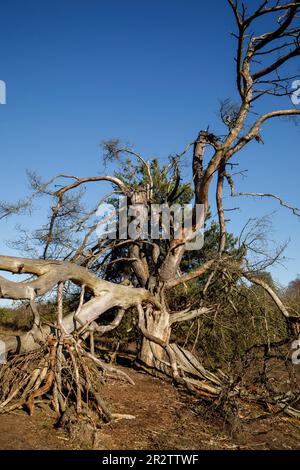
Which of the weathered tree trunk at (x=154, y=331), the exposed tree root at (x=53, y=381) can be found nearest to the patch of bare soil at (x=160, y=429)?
the exposed tree root at (x=53, y=381)

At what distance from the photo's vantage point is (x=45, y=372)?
5207 millimetres

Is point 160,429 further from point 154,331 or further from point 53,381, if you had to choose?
point 154,331

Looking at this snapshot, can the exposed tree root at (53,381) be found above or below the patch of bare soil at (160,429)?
above

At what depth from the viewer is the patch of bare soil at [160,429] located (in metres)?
4.17

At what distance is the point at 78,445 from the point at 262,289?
6.32 metres

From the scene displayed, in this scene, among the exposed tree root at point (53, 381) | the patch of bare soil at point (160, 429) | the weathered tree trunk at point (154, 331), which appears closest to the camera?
the patch of bare soil at point (160, 429)

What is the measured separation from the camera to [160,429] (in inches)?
191

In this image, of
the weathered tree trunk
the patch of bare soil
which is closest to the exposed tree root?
the patch of bare soil

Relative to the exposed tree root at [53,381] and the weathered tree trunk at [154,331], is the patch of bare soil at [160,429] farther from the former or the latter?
the weathered tree trunk at [154,331]

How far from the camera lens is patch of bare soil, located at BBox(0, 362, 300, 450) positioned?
417 centimetres

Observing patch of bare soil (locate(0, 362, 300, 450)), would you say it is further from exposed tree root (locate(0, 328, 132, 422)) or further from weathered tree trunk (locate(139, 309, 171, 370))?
weathered tree trunk (locate(139, 309, 171, 370))

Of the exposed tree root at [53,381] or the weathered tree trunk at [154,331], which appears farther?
the weathered tree trunk at [154,331]
